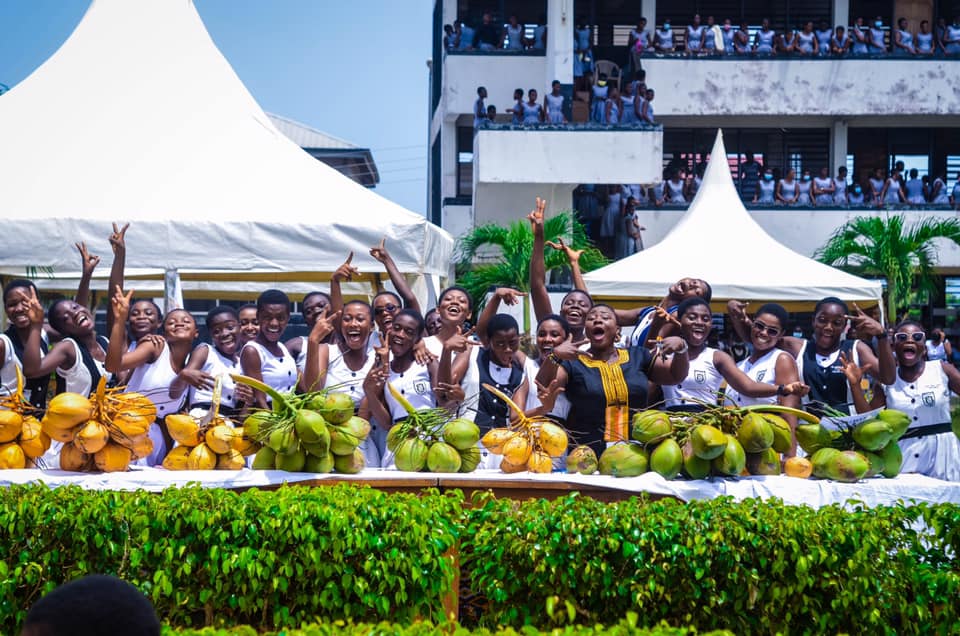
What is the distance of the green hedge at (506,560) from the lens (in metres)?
3.90

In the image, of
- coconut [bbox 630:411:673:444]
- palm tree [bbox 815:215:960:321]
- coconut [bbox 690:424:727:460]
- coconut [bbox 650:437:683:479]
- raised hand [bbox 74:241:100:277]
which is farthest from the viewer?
palm tree [bbox 815:215:960:321]

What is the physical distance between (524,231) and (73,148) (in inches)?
339

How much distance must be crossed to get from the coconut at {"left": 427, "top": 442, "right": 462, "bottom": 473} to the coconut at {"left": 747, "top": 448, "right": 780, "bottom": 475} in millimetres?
1424

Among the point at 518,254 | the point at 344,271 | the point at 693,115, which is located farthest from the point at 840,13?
the point at 344,271

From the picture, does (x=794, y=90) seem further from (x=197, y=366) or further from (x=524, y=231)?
(x=197, y=366)

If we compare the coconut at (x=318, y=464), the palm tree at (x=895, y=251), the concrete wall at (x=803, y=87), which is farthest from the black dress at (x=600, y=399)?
the concrete wall at (x=803, y=87)

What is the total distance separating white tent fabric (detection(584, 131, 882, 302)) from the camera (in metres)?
12.5

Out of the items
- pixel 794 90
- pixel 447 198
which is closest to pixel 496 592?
pixel 447 198

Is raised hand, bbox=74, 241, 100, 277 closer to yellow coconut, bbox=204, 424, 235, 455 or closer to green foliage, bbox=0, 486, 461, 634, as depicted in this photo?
yellow coconut, bbox=204, 424, 235, 455

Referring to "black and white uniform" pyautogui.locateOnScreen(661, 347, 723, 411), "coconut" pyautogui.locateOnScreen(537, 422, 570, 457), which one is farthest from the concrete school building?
"coconut" pyautogui.locateOnScreen(537, 422, 570, 457)

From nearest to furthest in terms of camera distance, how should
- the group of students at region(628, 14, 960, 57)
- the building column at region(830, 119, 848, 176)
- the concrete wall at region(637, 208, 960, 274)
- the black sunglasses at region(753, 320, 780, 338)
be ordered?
the black sunglasses at region(753, 320, 780, 338) < the concrete wall at region(637, 208, 960, 274) < the group of students at region(628, 14, 960, 57) < the building column at region(830, 119, 848, 176)

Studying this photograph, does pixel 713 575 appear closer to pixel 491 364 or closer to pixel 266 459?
pixel 266 459

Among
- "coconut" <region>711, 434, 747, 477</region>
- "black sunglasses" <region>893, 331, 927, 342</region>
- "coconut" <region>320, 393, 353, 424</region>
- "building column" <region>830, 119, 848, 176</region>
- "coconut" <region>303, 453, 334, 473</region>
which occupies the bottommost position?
"coconut" <region>303, 453, 334, 473</region>

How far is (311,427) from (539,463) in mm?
1140
